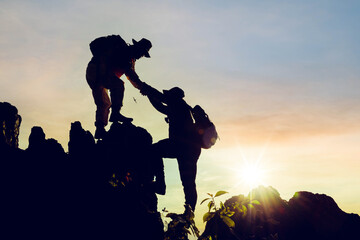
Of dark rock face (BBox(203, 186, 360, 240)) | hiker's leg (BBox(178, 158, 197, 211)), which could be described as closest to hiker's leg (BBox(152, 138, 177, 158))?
hiker's leg (BBox(178, 158, 197, 211))

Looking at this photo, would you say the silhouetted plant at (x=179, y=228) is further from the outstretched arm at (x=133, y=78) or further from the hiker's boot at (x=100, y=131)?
the outstretched arm at (x=133, y=78)

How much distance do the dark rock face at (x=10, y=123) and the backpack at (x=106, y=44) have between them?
509 cm

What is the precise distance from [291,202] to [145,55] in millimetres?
16009

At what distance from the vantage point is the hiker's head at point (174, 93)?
1656 cm

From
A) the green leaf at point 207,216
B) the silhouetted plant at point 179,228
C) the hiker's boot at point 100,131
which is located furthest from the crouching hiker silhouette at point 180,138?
the green leaf at point 207,216

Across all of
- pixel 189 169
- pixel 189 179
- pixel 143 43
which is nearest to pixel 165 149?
pixel 189 169

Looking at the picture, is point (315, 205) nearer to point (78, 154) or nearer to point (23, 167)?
point (78, 154)

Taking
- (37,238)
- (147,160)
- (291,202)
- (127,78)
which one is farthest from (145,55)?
(291,202)

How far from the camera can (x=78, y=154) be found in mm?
12148

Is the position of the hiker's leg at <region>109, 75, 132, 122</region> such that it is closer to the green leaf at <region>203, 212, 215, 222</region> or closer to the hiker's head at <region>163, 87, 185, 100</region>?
the hiker's head at <region>163, 87, 185, 100</region>

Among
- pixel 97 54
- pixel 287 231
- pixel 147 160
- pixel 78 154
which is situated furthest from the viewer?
pixel 287 231

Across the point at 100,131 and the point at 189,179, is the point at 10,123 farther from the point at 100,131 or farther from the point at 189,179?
the point at 189,179

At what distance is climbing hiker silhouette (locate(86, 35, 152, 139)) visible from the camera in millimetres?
16109

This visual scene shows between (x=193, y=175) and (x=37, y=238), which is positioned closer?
(x=37, y=238)
